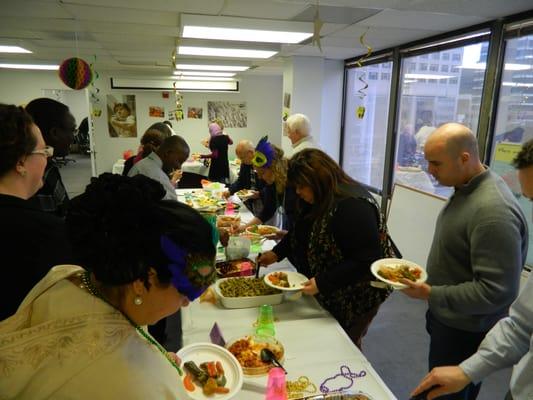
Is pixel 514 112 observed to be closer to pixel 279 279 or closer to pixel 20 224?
pixel 279 279

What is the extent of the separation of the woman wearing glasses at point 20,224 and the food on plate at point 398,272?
4.00 feet

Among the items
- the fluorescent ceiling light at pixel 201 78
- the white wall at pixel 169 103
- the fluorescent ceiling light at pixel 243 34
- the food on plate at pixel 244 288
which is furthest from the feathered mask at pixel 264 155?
the white wall at pixel 169 103

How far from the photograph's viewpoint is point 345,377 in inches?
48.8

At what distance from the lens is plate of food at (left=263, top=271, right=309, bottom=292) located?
161cm

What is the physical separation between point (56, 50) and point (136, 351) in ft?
16.5

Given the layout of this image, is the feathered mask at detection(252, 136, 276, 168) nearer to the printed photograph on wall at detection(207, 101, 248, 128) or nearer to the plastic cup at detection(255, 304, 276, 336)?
the plastic cup at detection(255, 304, 276, 336)

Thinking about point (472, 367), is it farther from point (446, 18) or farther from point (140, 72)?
point (140, 72)

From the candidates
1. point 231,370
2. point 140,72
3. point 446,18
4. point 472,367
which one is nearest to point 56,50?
point 140,72

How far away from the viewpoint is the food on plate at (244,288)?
169 centimetres

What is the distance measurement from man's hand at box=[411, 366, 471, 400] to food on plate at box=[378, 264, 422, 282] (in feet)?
1.34

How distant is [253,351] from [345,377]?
329 mm

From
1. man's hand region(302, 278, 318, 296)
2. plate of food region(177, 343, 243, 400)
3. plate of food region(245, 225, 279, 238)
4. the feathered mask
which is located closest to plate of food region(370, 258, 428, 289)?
man's hand region(302, 278, 318, 296)

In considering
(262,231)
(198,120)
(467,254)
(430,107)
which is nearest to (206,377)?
(467,254)

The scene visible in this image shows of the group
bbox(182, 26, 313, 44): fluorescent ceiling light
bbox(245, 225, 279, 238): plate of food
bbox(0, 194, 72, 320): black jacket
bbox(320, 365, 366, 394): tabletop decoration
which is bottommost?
bbox(320, 365, 366, 394): tabletop decoration
